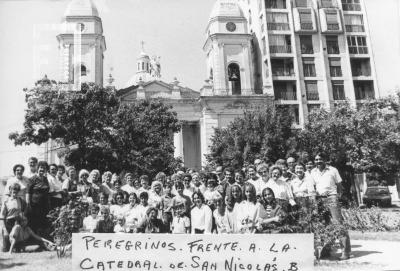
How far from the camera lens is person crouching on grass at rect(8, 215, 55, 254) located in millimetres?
8016

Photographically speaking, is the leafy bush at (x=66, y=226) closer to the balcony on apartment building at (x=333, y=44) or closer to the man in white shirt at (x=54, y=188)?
the man in white shirt at (x=54, y=188)

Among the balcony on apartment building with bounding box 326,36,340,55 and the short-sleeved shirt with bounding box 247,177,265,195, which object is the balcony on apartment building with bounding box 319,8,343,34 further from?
the short-sleeved shirt with bounding box 247,177,265,195

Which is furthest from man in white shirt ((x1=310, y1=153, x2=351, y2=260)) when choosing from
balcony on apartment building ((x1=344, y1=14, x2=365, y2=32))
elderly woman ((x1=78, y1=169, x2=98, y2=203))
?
balcony on apartment building ((x1=344, y1=14, x2=365, y2=32))

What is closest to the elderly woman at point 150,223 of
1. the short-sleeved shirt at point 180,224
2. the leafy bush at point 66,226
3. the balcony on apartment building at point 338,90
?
the short-sleeved shirt at point 180,224

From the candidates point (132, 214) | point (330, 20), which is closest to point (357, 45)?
point (330, 20)

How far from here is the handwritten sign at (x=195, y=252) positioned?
5.61 metres

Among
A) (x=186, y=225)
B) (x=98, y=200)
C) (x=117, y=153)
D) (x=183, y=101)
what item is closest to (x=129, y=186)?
(x=98, y=200)

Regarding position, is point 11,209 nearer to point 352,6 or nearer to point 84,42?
point 84,42

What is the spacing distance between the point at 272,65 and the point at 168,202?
93.1 ft

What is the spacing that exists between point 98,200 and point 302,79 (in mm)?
28817

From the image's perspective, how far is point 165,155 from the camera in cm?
1948

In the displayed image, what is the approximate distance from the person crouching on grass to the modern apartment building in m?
27.8

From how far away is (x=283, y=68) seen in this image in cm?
3456

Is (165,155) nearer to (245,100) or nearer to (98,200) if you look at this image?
(98,200)
